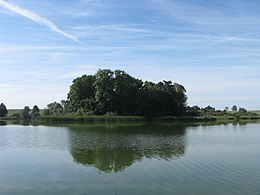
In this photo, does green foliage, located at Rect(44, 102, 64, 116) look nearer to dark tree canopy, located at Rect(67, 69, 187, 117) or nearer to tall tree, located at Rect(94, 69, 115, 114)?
dark tree canopy, located at Rect(67, 69, 187, 117)

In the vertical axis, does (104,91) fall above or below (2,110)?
above

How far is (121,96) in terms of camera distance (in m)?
78.9

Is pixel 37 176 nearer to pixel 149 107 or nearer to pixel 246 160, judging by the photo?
pixel 246 160

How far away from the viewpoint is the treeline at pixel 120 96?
254 ft

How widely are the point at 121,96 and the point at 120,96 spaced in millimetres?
259

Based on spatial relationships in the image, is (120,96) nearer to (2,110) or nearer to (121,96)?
(121,96)

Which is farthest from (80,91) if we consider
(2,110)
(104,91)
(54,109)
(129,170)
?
(129,170)

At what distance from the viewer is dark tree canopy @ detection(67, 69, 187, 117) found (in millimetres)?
77500

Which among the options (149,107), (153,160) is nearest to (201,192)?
(153,160)

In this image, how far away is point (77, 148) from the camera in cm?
2686

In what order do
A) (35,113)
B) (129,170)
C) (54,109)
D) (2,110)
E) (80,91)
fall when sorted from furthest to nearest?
1. (2,110)
2. (35,113)
3. (54,109)
4. (80,91)
5. (129,170)

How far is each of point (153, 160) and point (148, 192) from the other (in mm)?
7598

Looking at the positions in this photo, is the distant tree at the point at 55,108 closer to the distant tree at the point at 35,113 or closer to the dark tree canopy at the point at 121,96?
the distant tree at the point at 35,113

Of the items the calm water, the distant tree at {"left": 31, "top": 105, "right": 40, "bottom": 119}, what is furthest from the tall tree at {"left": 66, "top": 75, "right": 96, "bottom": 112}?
the calm water
